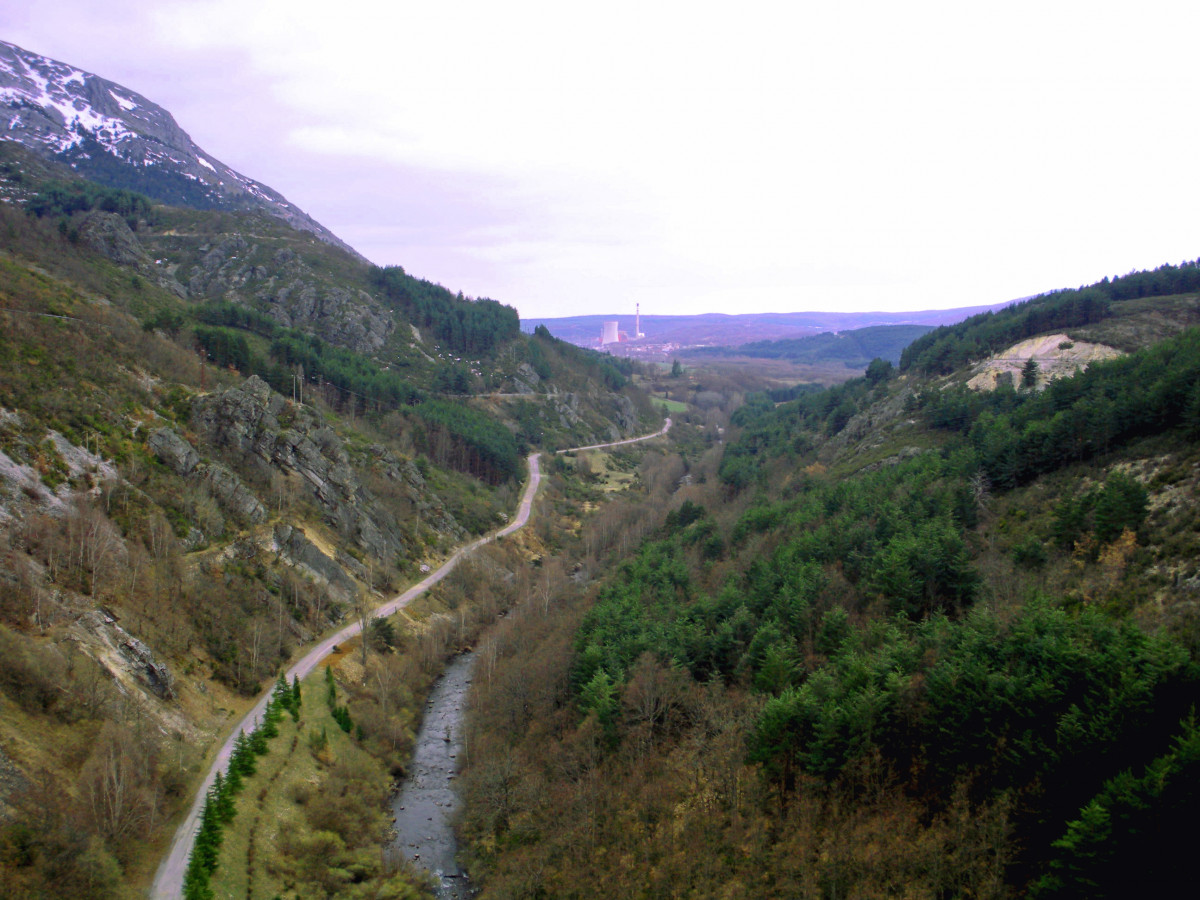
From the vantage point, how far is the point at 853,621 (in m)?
33.8

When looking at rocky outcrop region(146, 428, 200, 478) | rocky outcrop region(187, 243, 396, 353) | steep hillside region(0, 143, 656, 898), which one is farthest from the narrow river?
rocky outcrop region(187, 243, 396, 353)

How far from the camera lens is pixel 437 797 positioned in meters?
36.3

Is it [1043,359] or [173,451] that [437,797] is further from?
[1043,359]

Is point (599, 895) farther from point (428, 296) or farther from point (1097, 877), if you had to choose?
point (428, 296)

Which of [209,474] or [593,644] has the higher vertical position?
[209,474]

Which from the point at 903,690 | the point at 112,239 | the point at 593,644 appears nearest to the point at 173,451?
the point at 593,644

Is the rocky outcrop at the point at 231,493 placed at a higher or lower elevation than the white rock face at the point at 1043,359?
lower

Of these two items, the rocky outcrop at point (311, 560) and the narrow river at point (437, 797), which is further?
the rocky outcrop at point (311, 560)

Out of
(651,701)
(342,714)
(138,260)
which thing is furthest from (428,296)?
(651,701)

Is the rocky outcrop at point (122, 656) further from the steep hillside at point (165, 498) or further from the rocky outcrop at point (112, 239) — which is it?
the rocky outcrop at point (112, 239)

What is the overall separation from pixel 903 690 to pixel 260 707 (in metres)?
34.3

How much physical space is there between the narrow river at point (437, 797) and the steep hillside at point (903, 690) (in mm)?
1611

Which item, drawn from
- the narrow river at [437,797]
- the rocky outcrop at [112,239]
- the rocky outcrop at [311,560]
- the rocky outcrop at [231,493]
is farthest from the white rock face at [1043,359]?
the rocky outcrop at [112,239]

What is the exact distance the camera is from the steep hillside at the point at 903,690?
17438mm
